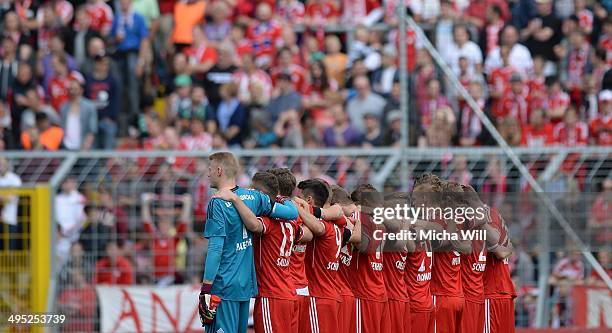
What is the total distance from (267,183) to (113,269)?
14.3 ft

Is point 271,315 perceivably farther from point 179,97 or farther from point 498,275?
point 179,97

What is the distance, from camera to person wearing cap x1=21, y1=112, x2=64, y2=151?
52.7ft

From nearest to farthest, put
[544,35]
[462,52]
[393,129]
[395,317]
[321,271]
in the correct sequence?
[321,271]
[395,317]
[393,129]
[462,52]
[544,35]

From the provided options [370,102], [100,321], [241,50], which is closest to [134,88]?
[241,50]

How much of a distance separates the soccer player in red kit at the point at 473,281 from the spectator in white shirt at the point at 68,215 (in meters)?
4.63

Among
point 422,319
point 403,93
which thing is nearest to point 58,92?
point 403,93

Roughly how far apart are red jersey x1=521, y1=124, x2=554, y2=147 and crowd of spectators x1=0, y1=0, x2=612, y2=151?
0.02m

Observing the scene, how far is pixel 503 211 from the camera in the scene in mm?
13633

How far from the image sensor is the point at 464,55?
53.1 feet

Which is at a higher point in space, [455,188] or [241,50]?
[241,50]

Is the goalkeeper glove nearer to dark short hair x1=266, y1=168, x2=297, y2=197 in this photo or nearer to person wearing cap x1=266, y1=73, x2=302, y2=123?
dark short hair x1=266, y1=168, x2=297, y2=197

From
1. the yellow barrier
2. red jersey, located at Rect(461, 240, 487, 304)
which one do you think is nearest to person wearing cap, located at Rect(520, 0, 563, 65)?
red jersey, located at Rect(461, 240, 487, 304)

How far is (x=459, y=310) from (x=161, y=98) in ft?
24.5

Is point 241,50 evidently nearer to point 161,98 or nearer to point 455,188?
point 161,98
